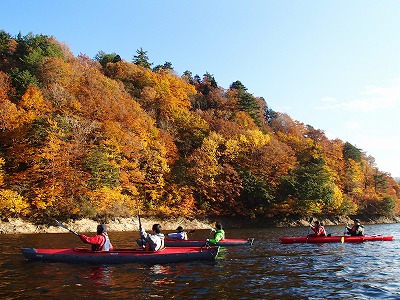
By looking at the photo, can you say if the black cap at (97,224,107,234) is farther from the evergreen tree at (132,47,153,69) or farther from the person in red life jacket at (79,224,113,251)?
the evergreen tree at (132,47,153,69)

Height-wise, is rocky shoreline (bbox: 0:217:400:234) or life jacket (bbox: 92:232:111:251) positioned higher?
life jacket (bbox: 92:232:111:251)

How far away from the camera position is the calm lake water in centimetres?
1081

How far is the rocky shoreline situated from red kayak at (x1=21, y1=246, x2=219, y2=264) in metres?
19.8

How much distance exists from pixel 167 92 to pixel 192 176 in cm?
3050

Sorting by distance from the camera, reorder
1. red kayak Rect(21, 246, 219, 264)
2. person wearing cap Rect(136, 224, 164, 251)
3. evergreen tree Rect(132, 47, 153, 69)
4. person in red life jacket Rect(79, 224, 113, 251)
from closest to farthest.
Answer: red kayak Rect(21, 246, 219, 264)
person in red life jacket Rect(79, 224, 113, 251)
person wearing cap Rect(136, 224, 164, 251)
evergreen tree Rect(132, 47, 153, 69)

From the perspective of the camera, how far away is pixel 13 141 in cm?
4044

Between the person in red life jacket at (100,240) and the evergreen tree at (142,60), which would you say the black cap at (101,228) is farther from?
the evergreen tree at (142,60)

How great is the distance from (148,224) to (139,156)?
974 cm

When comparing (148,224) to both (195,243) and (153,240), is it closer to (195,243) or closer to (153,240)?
(195,243)

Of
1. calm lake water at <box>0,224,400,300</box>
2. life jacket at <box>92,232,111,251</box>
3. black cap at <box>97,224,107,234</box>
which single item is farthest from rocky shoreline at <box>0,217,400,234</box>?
black cap at <box>97,224,107,234</box>

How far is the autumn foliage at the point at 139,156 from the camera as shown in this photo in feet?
128

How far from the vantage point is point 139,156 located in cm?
4912

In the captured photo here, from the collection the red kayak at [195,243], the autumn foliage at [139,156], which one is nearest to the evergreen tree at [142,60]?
the autumn foliage at [139,156]

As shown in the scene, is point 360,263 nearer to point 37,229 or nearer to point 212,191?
point 37,229
